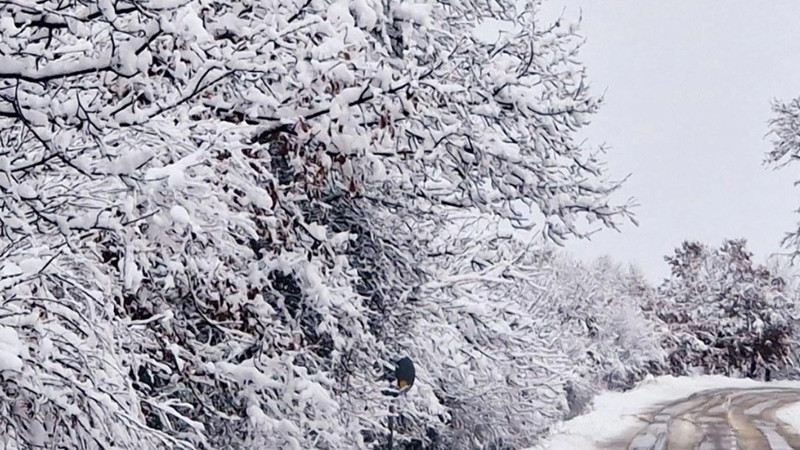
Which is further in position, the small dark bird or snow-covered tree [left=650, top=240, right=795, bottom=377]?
snow-covered tree [left=650, top=240, right=795, bottom=377]

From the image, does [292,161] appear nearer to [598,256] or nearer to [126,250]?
[126,250]

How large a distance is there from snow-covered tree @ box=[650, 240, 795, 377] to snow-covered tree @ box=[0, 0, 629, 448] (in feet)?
172

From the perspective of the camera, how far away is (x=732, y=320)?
59250 millimetres

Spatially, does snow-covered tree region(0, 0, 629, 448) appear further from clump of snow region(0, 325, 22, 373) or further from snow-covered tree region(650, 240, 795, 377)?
snow-covered tree region(650, 240, 795, 377)

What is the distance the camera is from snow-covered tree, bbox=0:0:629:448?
4227 millimetres

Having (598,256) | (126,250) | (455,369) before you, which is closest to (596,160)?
(455,369)

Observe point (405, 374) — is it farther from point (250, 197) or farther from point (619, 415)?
point (619, 415)

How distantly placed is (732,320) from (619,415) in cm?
3674

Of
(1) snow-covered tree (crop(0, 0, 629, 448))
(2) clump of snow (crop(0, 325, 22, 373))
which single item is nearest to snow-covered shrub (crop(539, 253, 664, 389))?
(1) snow-covered tree (crop(0, 0, 629, 448))

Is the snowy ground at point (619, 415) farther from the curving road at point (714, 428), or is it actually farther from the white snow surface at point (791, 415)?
the curving road at point (714, 428)

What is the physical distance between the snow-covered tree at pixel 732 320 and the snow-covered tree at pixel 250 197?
172 ft

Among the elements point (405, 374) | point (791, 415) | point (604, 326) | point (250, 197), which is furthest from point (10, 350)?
point (604, 326)

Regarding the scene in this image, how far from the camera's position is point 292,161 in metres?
6.54

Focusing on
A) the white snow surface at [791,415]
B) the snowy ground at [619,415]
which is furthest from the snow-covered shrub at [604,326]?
the white snow surface at [791,415]
